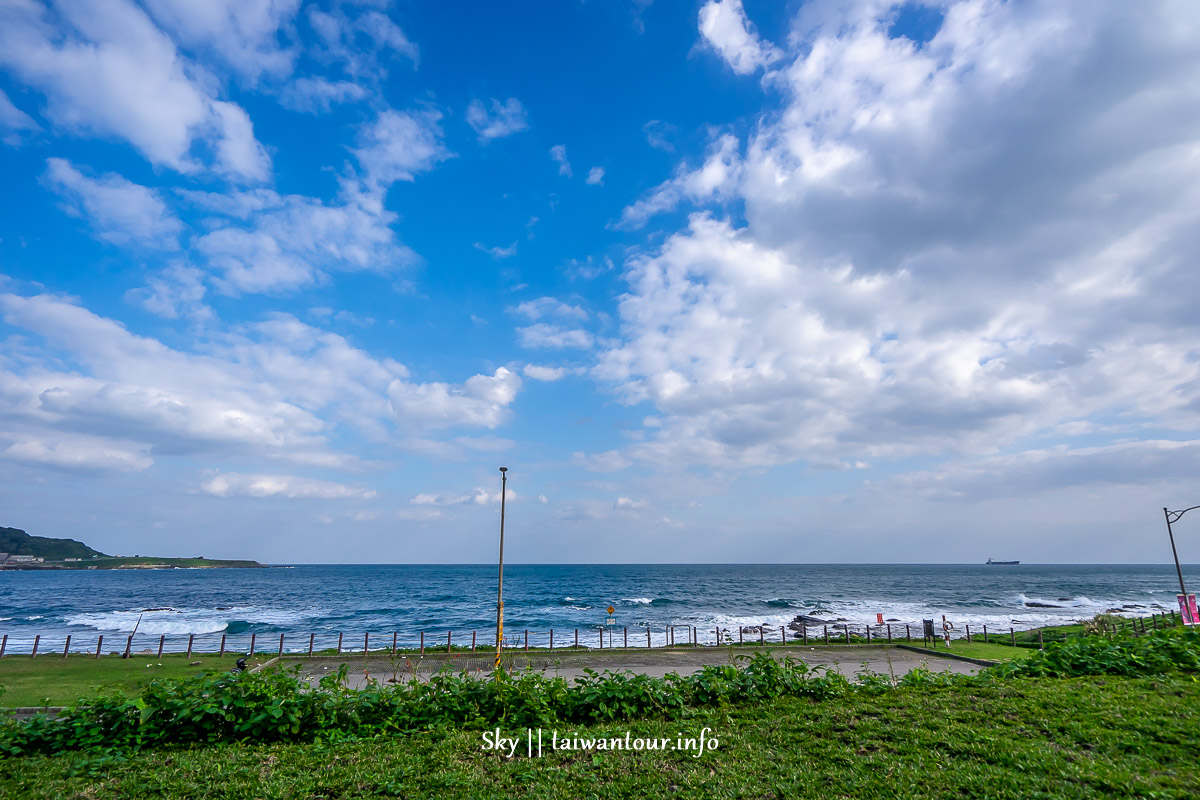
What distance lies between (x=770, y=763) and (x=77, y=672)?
29.1 m

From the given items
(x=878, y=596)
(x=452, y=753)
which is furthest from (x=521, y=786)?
(x=878, y=596)

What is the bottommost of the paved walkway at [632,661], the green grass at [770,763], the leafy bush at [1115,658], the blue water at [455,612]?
the blue water at [455,612]

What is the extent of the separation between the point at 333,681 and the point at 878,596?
97.0 meters

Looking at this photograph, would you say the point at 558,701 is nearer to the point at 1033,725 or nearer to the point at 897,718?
the point at 897,718

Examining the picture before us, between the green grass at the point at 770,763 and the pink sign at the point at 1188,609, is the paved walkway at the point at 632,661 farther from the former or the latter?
the green grass at the point at 770,763

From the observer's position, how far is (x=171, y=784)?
222 inches

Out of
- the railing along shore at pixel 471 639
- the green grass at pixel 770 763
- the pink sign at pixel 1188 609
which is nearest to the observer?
the green grass at pixel 770 763

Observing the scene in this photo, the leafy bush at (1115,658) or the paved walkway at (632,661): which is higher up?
the leafy bush at (1115,658)

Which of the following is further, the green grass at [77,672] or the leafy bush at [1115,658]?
the green grass at [77,672]

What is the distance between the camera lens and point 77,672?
76.2ft

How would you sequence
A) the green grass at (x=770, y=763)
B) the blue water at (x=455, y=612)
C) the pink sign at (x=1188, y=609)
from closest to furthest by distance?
the green grass at (x=770, y=763), the pink sign at (x=1188, y=609), the blue water at (x=455, y=612)

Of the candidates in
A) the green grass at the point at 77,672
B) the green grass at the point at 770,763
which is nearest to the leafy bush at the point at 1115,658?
the green grass at the point at 770,763

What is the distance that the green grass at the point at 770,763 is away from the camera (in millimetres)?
5223

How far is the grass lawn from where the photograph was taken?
1833cm
